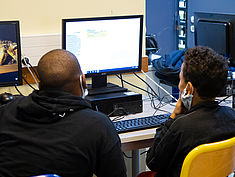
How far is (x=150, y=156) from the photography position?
173 centimetres

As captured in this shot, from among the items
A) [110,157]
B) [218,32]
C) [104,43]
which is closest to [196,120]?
[110,157]

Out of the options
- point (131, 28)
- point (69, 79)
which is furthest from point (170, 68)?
point (69, 79)

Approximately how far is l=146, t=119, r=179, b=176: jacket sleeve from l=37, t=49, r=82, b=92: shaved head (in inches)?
16.3

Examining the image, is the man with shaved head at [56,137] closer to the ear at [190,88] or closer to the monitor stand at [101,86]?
the ear at [190,88]

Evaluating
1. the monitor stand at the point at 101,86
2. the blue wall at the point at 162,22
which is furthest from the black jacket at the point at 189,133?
the blue wall at the point at 162,22

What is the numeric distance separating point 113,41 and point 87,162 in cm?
110

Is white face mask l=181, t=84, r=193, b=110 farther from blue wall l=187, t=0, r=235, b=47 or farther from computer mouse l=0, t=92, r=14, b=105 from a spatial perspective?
blue wall l=187, t=0, r=235, b=47

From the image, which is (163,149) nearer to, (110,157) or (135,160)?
(110,157)

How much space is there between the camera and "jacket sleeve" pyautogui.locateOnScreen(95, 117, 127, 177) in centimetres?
144

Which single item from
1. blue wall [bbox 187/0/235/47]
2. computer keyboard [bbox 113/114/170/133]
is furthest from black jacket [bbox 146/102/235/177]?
blue wall [bbox 187/0/235/47]

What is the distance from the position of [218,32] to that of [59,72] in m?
1.33

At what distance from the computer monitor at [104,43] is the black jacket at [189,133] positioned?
0.79 m

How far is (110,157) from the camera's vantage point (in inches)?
57.1

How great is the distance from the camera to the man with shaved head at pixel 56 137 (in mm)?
1370
